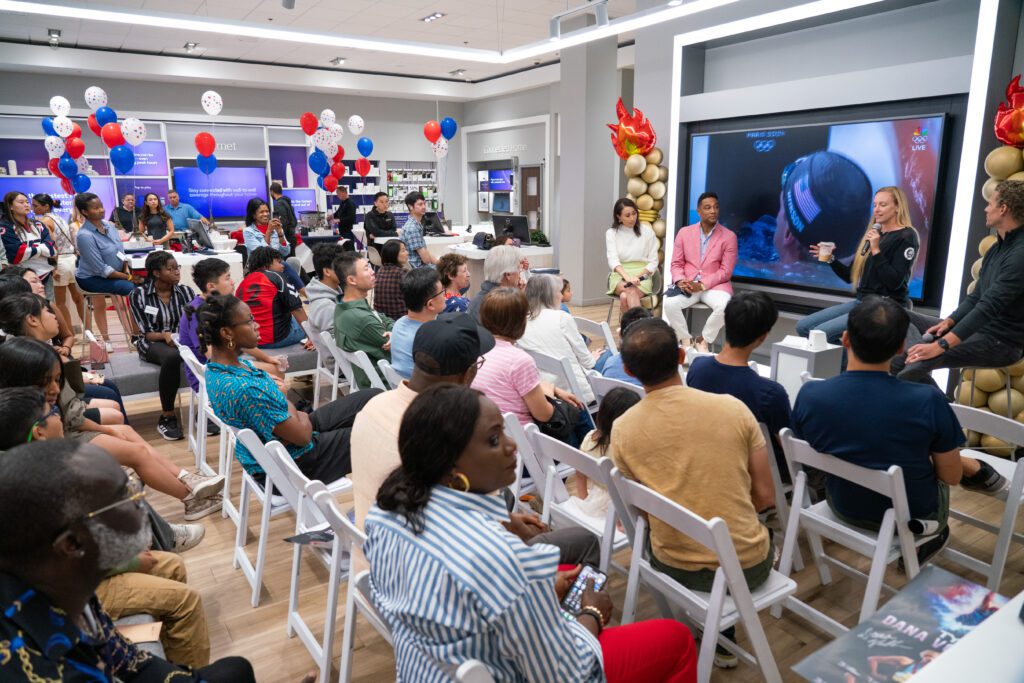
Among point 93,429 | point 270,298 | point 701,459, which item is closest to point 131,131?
point 270,298

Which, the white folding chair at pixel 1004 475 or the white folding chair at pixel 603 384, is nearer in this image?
the white folding chair at pixel 1004 475

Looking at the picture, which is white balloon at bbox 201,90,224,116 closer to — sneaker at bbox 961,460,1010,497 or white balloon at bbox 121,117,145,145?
white balloon at bbox 121,117,145,145

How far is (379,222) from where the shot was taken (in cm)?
771

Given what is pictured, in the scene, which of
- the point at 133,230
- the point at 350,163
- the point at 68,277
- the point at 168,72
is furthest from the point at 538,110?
the point at 68,277

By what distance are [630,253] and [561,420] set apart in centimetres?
348

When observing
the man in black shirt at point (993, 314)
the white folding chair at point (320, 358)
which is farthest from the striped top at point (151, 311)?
the man in black shirt at point (993, 314)

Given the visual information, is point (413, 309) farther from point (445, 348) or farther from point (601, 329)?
point (445, 348)

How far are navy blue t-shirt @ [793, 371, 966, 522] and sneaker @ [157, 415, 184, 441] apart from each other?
3.69 m

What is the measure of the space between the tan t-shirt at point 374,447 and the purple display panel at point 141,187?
10.6m

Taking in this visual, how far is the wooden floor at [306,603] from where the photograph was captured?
82.6 inches

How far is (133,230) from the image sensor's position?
9.16 m

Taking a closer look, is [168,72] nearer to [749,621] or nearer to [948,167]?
[948,167]

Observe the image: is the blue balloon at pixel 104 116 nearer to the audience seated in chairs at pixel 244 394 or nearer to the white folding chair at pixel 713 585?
the audience seated in chairs at pixel 244 394

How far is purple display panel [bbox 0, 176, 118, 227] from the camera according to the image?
9.72 metres
